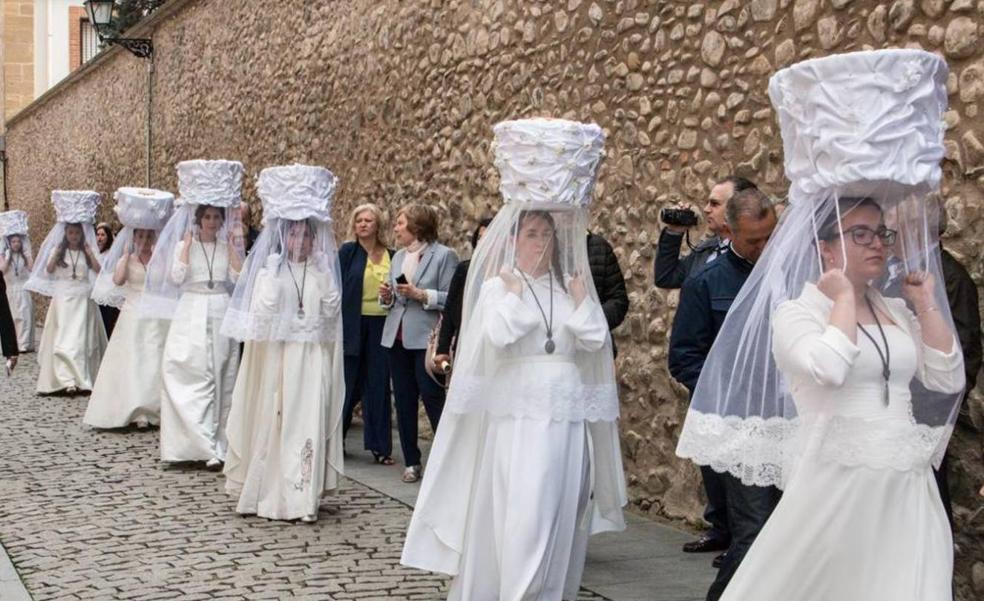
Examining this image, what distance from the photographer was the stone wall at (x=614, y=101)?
6305 millimetres

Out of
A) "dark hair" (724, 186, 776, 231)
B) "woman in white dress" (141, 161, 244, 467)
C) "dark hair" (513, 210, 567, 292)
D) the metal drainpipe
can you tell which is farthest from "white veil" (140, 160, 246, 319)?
the metal drainpipe

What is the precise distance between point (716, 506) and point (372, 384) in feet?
12.7

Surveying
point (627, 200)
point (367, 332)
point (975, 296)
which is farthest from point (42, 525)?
point (975, 296)

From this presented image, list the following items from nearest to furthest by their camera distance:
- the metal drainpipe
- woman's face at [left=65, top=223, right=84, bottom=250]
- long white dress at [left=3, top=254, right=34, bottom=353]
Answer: woman's face at [left=65, top=223, right=84, bottom=250] < long white dress at [left=3, top=254, right=34, bottom=353] < the metal drainpipe

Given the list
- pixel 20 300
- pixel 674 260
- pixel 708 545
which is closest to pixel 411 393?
pixel 708 545

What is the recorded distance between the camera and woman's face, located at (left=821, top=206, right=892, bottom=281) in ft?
14.3

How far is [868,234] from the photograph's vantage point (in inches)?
171

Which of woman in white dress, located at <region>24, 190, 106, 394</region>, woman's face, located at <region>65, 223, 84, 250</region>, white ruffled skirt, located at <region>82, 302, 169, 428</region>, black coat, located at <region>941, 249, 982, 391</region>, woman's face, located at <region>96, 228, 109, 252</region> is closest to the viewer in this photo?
black coat, located at <region>941, 249, 982, 391</region>

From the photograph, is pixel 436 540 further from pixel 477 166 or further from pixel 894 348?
pixel 477 166

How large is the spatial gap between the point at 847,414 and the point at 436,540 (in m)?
2.30

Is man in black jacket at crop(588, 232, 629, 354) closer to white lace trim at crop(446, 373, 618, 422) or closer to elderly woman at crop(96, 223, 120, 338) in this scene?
white lace trim at crop(446, 373, 618, 422)

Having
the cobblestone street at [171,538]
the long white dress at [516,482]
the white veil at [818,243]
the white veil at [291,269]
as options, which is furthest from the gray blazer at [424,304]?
the white veil at [818,243]

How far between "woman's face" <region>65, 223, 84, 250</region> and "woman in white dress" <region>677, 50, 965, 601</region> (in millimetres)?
12191

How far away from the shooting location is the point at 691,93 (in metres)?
8.18
